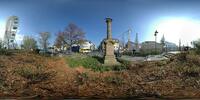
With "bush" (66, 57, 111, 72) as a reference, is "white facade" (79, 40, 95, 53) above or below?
above

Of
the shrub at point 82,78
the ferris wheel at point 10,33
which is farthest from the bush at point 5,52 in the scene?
the shrub at point 82,78

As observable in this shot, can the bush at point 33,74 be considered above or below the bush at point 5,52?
below

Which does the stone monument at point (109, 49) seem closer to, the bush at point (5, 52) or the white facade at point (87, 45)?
the white facade at point (87, 45)

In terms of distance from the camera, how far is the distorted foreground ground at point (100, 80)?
16.7m

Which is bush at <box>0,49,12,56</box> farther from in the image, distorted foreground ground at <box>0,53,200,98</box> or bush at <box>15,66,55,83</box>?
bush at <box>15,66,55,83</box>

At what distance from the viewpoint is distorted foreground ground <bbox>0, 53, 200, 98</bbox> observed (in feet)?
54.9

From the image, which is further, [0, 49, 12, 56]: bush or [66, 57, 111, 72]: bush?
[0, 49, 12, 56]: bush

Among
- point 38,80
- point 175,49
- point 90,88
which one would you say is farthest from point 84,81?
point 175,49

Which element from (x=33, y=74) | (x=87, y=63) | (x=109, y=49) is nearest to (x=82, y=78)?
(x=33, y=74)

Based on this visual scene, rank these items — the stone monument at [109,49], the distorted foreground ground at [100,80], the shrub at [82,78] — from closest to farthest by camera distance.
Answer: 1. the distorted foreground ground at [100,80]
2. the shrub at [82,78]
3. the stone monument at [109,49]

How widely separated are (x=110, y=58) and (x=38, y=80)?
8.61m

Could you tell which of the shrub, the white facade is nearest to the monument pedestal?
the shrub

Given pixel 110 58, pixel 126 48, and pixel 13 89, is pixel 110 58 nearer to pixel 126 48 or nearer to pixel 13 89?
pixel 13 89

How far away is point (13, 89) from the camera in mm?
18000
